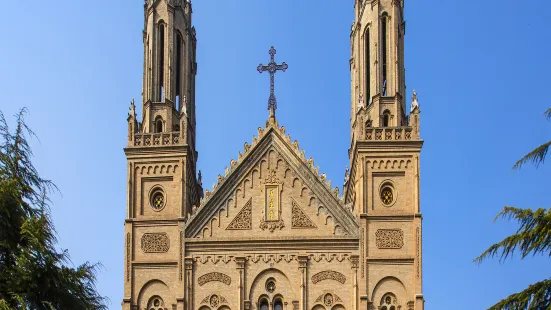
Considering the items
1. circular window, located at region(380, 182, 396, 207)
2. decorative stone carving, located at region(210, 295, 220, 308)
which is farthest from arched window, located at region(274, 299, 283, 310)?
circular window, located at region(380, 182, 396, 207)

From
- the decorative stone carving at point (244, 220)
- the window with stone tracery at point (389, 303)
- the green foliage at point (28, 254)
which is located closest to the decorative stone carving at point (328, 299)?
the window with stone tracery at point (389, 303)

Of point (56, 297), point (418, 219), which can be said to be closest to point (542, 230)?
point (56, 297)

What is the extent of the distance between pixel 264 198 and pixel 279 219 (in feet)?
3.26

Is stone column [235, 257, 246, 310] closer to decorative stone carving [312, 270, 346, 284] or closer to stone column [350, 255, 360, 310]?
decorative stone carving [312, 270, 346, 284]

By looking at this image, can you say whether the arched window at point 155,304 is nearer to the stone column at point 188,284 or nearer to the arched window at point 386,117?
the stone column at point 188,284

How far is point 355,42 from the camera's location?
153 ft

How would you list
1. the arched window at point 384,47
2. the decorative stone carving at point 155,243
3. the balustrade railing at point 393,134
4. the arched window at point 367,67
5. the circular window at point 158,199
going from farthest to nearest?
1. the arched window at point 367,67
2. the arched window at point 384,47
3. the circular window at point 158,199
4. the balustrade railing at point 393,134
5. the decorative stone carving at point 155,243

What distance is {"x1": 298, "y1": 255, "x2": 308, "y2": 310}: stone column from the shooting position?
40.7 m

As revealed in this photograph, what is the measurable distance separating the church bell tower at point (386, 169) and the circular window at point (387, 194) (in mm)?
37

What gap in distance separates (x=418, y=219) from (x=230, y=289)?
7.33 m

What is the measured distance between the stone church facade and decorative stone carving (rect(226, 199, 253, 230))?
0.12 ft

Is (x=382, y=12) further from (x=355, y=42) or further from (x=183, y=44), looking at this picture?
(x=183, y=44)

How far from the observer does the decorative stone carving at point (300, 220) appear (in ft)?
137

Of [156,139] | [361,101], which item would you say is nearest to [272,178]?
[361,101]
